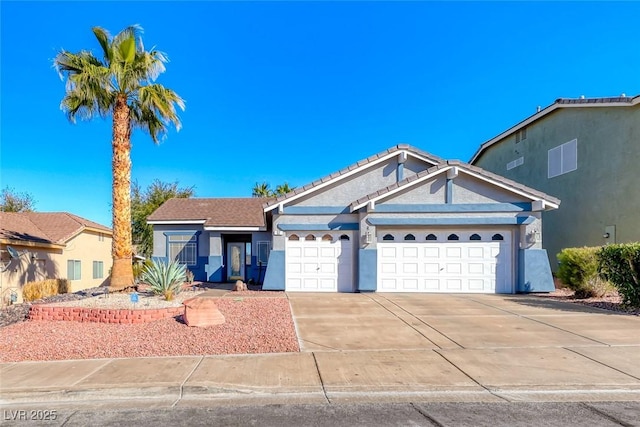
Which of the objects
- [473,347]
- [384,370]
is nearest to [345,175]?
[473,347]

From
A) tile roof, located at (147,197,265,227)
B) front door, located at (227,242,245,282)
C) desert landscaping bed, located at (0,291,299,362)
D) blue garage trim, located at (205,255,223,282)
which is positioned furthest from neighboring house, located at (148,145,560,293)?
front door, located at (227,242,245,282)

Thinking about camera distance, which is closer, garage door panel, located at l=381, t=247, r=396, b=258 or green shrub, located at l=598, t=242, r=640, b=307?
green shrub, located at l=598, t=242, r=640, b=307

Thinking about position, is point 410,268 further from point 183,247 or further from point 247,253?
point 183,247

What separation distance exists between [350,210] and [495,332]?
7238mm

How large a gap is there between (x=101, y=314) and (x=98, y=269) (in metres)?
16.4

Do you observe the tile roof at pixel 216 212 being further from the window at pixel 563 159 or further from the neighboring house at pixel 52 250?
the window at pixel 563 159

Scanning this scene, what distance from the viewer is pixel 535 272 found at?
13.4m

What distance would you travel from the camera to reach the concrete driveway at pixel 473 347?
17.2 ft

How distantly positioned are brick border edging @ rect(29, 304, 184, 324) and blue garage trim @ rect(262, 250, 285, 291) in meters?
4.79

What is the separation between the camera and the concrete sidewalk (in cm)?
494

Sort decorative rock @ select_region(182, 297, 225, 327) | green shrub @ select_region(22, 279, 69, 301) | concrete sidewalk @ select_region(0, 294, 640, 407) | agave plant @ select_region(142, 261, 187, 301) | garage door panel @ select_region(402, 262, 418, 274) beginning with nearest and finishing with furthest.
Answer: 1. concrete sidewalk @ select_region(0, 294, 640, 407)
2. decorative rock @ select_region(182, 297, 225, 327)
3. agave plant @ select_region(142, 261, 187, 301)
4. garage door panel @ select_region(402, 262, 418, 274)
5. green shrub @ select_region(22, 279, 69, 301)

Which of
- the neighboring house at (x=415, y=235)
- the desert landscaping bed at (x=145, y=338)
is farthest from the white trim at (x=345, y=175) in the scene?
the desert landscaping bed at (x=145, y=338)

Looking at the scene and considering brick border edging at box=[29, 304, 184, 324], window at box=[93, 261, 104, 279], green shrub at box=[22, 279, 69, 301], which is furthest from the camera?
window at box=[93, 261, 104, 279]

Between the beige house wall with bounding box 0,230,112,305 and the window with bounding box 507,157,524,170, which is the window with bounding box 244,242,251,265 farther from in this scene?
the window with bounding box 507,157,524,170
